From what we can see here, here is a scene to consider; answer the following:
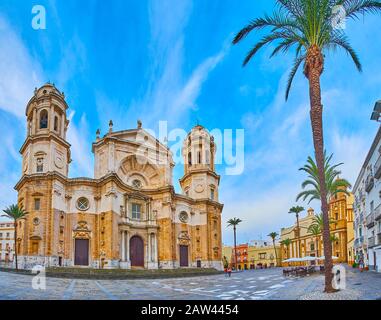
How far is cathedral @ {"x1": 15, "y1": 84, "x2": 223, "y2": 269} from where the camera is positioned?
118 feet

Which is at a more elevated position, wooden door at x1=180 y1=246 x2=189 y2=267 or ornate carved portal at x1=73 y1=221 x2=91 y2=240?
ornate carved portal at x1=73 y1=221 x2=91 y2=240

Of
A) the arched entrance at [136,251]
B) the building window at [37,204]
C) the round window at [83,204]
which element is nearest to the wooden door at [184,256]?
the arched entrance at [136,251]

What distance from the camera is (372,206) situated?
36812 mm

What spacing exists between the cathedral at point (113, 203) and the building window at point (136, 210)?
0.12 m

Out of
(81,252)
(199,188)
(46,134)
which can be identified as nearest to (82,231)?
(81,252)

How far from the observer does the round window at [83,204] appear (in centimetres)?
3994

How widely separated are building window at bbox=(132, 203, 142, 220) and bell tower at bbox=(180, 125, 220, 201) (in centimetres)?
955

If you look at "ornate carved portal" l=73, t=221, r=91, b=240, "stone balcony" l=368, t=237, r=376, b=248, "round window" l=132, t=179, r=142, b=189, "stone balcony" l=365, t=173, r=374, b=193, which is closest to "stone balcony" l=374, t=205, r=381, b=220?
"stone balcony" l=368, t=237, r=376, b=248

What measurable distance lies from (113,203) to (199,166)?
54.8ft

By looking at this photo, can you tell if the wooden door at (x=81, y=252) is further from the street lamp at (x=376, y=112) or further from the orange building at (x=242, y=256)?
the orange building at (x=242, y=256)

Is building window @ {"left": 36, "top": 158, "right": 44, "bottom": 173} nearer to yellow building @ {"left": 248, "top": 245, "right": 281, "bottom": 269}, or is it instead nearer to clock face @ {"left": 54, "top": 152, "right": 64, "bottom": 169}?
clock face @ {"left": 54, "top": 152, "right": 64, "bottom": 169}
